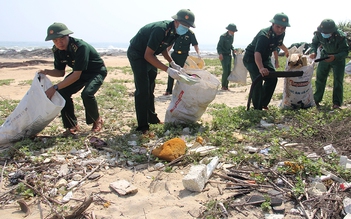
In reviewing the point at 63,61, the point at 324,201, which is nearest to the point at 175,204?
the point at 324,201

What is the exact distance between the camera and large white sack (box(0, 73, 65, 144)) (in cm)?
376

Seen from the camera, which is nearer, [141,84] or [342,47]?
[141,84]

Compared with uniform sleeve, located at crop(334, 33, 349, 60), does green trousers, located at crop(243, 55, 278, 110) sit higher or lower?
lower

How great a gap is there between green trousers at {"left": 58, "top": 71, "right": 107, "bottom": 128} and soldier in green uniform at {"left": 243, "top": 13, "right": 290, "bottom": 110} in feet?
7.47

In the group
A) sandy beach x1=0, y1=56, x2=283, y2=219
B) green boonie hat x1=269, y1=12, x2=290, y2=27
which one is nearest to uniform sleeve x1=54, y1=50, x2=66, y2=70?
sandy beach x1=0, y1=56, x2=283, y2=219

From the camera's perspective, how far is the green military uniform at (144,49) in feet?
12.3

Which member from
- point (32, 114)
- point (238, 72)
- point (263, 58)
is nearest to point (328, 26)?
point (263, 58)

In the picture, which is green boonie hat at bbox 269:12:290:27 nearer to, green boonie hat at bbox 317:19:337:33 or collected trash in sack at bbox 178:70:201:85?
green boonie hat at bbox 317:19:337:33

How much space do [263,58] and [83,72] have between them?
8.84 feet

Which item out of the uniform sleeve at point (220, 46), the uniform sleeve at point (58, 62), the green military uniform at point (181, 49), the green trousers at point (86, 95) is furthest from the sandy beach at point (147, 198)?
the uniform sleeve at point (220, 46)

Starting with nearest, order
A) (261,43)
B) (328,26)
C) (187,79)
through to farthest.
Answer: (187,79) < (261,43) < (328,26)

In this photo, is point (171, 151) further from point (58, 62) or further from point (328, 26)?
point (328, 26)

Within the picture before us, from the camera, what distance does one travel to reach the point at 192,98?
427 cm

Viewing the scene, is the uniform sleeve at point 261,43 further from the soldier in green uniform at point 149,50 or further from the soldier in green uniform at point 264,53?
the soldier in green uniform at point 149,50
